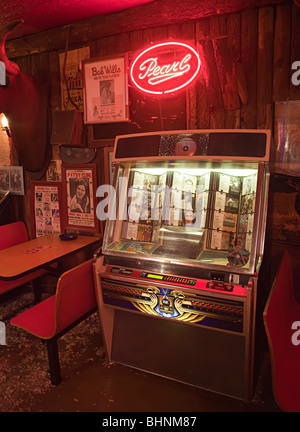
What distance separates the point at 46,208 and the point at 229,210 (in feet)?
8.86

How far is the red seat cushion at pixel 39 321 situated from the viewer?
2.63m

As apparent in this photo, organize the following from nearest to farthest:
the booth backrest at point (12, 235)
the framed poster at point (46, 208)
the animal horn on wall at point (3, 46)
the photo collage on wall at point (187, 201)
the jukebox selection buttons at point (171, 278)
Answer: the jukebox selection buttons at point (171, 278), the photo collage on wall at point (187, 201), the animal horn on wall at point (3, 46), the booth backrest at point (12, 235), the framed poster at point (46, 208)

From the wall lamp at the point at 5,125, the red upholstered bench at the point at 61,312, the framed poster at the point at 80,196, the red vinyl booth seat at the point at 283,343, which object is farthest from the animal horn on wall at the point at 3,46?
the red vinyl booth seat at the point at 283,343

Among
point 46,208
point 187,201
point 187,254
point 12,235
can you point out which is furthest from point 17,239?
point 187,254

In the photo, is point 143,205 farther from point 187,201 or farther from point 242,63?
point 242,63

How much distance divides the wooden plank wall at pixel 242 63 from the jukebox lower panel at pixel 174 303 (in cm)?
180

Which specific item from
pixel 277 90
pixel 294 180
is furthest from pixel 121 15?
pixel 294 180

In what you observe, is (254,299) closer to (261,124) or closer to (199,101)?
(261,124)

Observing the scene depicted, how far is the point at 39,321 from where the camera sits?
2762 millimetres

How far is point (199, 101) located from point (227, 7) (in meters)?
0.86

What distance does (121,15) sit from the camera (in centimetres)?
344

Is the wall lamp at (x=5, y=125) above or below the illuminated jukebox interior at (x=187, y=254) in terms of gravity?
above

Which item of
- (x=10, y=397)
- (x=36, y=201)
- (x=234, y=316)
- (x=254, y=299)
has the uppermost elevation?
(x=36, y=201)

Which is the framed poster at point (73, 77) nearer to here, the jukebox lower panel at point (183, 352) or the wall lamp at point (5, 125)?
the wall lamp at point (5, 125)
